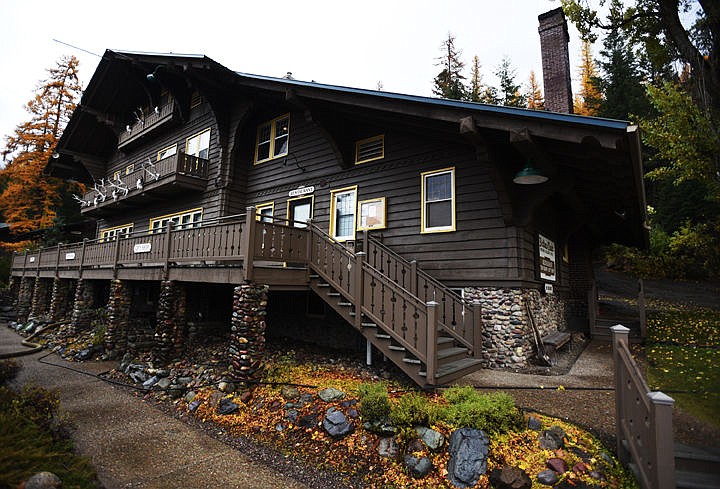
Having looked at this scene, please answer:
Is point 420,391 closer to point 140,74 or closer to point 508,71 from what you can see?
point 140,74

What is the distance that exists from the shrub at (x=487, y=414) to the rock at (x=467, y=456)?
0.15 m

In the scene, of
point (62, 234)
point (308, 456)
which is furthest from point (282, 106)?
point (62, 234)

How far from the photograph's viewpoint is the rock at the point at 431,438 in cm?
476

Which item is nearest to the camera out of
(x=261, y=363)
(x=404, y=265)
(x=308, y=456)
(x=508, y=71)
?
(x=308, y=456)

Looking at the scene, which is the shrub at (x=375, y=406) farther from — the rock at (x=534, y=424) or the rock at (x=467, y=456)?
the rock at (x=534, y=424)

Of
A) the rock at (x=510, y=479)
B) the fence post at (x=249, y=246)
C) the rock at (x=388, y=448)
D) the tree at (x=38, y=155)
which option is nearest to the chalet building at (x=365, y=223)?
the fence post at (x=249, y=246)

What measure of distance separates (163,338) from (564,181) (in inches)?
443

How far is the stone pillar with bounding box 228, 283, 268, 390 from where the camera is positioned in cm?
777

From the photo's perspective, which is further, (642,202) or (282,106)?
(282,106)

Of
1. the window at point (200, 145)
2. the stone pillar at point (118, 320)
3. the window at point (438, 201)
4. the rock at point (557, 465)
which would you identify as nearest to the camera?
the rock at point (557, 465)

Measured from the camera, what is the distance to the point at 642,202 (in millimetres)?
9750

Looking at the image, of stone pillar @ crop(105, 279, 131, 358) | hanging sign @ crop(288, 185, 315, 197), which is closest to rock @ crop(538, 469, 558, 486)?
hanging sign @ crop(288, 185, 315, 197)

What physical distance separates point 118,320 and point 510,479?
13.0 meters

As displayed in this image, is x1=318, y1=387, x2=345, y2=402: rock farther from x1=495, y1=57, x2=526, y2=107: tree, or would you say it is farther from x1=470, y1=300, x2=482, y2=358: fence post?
x1=495, y1=57, x2=526, y2=107: tree
